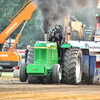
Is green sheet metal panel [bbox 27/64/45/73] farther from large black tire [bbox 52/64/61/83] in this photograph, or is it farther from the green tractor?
large black tire [bbox 52/64/61/83]

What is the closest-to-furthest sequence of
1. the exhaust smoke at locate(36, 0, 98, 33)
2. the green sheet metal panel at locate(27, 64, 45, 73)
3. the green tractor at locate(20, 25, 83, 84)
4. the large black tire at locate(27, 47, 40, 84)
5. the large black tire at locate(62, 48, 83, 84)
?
the green sheet metal panel at locate(27, 64, 45, 73) < the green tractor at locate(20, 25, 83, 84) < the large black tire at locate(62, 48, 83, 84) < the large black tire at locate(27, 47, 40, 84) < the exhaust smoke at locate(36, 0, 98, 33)

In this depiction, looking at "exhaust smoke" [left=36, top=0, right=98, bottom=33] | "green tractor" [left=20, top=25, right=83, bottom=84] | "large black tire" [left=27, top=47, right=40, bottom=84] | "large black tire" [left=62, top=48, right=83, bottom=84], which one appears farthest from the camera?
"exhaust smoke" [left=36, top=0, right=98, bottom=33]

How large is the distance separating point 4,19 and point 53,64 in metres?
27.9

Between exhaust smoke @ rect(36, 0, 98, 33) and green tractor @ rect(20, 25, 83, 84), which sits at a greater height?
exhaust smoke @ rect(36, 0, 98, 33)

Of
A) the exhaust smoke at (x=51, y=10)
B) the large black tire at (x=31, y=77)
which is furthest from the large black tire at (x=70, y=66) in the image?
the exhaust smoke at (x=51, y=10)

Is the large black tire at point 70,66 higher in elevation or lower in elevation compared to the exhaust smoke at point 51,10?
lower

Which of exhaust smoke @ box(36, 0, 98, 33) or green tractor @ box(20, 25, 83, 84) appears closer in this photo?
green tractor @ box(20, 25, 83, 84)

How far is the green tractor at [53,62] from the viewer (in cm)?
1203

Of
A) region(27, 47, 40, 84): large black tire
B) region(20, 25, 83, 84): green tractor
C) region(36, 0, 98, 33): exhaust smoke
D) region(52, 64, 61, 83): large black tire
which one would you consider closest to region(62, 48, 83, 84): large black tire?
region(20, 25, 83, 84): green tractor

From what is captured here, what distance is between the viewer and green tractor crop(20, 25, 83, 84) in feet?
39.5

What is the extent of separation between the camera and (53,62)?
12672mm

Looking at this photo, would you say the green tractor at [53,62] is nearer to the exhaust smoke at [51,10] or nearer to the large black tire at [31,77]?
the large black tire at [31,77]

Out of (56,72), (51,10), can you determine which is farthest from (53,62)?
(51,10)

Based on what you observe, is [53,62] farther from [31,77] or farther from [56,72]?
[31,77]
